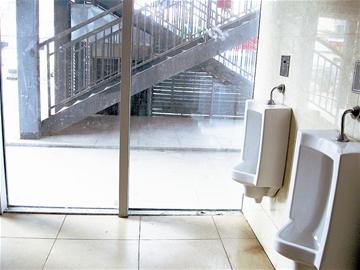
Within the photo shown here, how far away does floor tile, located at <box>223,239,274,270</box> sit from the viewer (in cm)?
238

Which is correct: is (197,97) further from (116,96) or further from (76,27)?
(76,27)

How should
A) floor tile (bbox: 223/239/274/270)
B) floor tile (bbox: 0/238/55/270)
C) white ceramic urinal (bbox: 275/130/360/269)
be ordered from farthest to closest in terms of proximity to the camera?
floor tile (bbox: 223/239/274/270) → floor tile (bbox: 0/238/55/270) → white ceramic urinal (bbox: 275/130/360/269)

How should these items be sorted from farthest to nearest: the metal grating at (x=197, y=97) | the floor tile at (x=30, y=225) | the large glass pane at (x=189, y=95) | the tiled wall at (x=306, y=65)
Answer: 1. the metal grating at (x=197, y=97)
2. the large glass pane at (x=189, y=95)
3. the floor tile at (x=30, y=225)
4. the tiled wall at (x=306, y=65)

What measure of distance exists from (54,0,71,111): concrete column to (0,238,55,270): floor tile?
102 centimetres

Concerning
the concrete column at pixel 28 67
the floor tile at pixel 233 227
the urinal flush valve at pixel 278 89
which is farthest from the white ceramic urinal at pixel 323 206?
the concrete column at pixel 28 67

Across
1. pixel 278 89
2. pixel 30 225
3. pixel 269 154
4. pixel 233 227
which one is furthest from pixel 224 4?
pixel 30 225

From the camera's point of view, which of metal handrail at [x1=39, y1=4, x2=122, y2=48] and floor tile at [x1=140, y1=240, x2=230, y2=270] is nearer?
floor tile at [x1=140, y1=240, x2=230, y2=270]

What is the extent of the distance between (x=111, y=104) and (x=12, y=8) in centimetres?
100

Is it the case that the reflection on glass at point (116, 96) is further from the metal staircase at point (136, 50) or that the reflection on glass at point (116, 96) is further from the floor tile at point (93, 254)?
the floor tile at point (93, 254)

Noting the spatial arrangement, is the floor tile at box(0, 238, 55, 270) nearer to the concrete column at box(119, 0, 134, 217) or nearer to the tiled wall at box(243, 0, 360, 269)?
the concrete column at box(119, 0, 134, 217)

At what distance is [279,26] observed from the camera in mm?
2439

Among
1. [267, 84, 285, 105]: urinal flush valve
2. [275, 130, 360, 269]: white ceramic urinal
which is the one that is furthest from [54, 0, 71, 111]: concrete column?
[275, 130, 360, 269]: white ceramic urinal

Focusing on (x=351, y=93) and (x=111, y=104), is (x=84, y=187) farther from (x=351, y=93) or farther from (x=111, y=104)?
(x=351, y=93)

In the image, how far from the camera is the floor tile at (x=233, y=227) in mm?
2758
